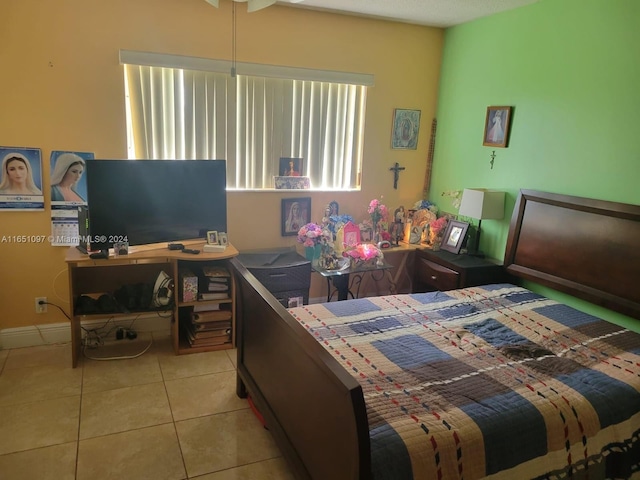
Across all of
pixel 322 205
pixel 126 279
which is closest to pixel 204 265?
pixel 126 279

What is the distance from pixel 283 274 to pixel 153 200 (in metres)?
1.04

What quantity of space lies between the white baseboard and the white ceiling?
258cm

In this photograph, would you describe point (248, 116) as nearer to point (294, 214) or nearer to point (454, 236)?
point (294, 214)

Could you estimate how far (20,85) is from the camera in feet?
9.58

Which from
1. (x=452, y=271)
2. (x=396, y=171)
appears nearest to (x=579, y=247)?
(x=452, y=271)

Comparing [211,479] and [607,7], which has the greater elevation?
[607,7]

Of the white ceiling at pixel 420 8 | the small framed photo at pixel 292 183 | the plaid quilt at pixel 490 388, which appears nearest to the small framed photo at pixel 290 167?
the small framed photo at pixel 292 183

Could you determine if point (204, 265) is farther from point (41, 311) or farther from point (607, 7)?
point (607, 7)

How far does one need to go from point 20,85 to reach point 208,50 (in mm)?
1238

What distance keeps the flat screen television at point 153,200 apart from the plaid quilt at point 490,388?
3.81ft

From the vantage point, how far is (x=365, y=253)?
362 centimetres

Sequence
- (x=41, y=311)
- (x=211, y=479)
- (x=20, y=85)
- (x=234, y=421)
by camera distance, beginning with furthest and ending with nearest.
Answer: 1. (x=41, y=311)
2. (x=20, y=85)
3. (x=234, y=421)
4. (x=211, y=479)

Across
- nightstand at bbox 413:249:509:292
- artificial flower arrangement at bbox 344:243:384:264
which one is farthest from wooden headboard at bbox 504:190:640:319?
artificial flower arrangement at bbox 344:243:384:264

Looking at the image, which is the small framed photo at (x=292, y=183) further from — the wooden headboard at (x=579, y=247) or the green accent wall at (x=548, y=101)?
the wooden headboard at (x=579, y=247)
